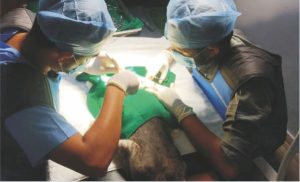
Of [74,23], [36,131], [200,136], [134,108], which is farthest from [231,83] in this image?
[36,131]

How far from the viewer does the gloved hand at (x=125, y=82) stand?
1.49 metres

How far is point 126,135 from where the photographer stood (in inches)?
58.8

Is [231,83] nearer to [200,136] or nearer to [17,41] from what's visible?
[200,136]

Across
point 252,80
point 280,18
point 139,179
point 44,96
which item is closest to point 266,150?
point 252,80

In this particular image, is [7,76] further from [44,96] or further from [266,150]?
[266,150]

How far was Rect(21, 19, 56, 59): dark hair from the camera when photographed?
1273mm

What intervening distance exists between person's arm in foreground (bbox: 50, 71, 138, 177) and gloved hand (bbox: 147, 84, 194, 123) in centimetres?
28

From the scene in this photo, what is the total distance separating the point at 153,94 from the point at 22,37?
0.67 m

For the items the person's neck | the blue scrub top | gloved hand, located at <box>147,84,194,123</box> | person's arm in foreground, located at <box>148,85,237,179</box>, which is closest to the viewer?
the blue scrub top

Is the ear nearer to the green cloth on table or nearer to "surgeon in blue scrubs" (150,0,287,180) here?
"surgeon in blue scrubs" (150,0,287,180)

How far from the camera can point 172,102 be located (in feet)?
5.25

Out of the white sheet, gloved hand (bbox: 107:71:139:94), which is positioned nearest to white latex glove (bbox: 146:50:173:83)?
the white sheet

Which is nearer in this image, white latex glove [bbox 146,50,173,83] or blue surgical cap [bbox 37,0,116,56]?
blue surgical cap [bbox 37,0,116,56]

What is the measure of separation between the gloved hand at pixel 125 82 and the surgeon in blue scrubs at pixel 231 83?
8.9 inches
